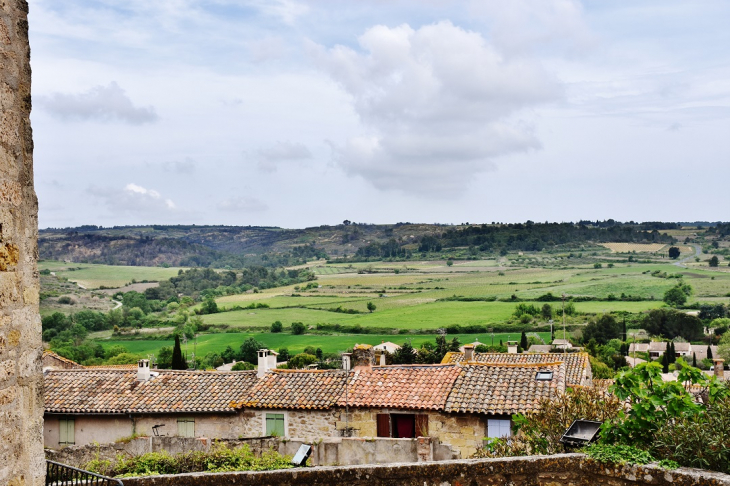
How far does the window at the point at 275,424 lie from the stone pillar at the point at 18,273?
1639 cm

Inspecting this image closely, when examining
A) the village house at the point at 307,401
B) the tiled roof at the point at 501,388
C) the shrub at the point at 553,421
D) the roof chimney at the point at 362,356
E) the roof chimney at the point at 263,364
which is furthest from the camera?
the roof chimney at the point at 362,356

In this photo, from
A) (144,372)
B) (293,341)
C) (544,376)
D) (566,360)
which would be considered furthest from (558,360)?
(293,341)

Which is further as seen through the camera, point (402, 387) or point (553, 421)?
point (402, 387)

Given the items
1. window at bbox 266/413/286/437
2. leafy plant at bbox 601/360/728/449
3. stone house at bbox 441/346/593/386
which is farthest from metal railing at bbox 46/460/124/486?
stone house at bbox 441/346/593/386

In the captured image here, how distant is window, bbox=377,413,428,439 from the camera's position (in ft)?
60.4

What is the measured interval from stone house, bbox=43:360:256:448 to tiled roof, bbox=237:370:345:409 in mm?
689

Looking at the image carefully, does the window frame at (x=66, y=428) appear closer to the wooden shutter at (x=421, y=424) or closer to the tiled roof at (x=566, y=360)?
the wooden shutter at (x=421, y=424)

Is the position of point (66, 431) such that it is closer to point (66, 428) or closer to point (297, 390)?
point (66, 428)

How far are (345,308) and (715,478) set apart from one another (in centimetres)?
11094

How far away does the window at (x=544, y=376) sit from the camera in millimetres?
18873

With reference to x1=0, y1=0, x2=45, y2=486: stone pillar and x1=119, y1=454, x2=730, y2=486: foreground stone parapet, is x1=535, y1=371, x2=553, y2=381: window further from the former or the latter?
x1=0, y1=0, x2=45, y2=486: stone pillar

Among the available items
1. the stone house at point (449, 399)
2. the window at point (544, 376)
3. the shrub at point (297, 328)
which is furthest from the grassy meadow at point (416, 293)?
the window at point (544, 376)

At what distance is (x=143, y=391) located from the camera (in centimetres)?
2216

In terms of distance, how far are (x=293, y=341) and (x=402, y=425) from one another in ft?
228
